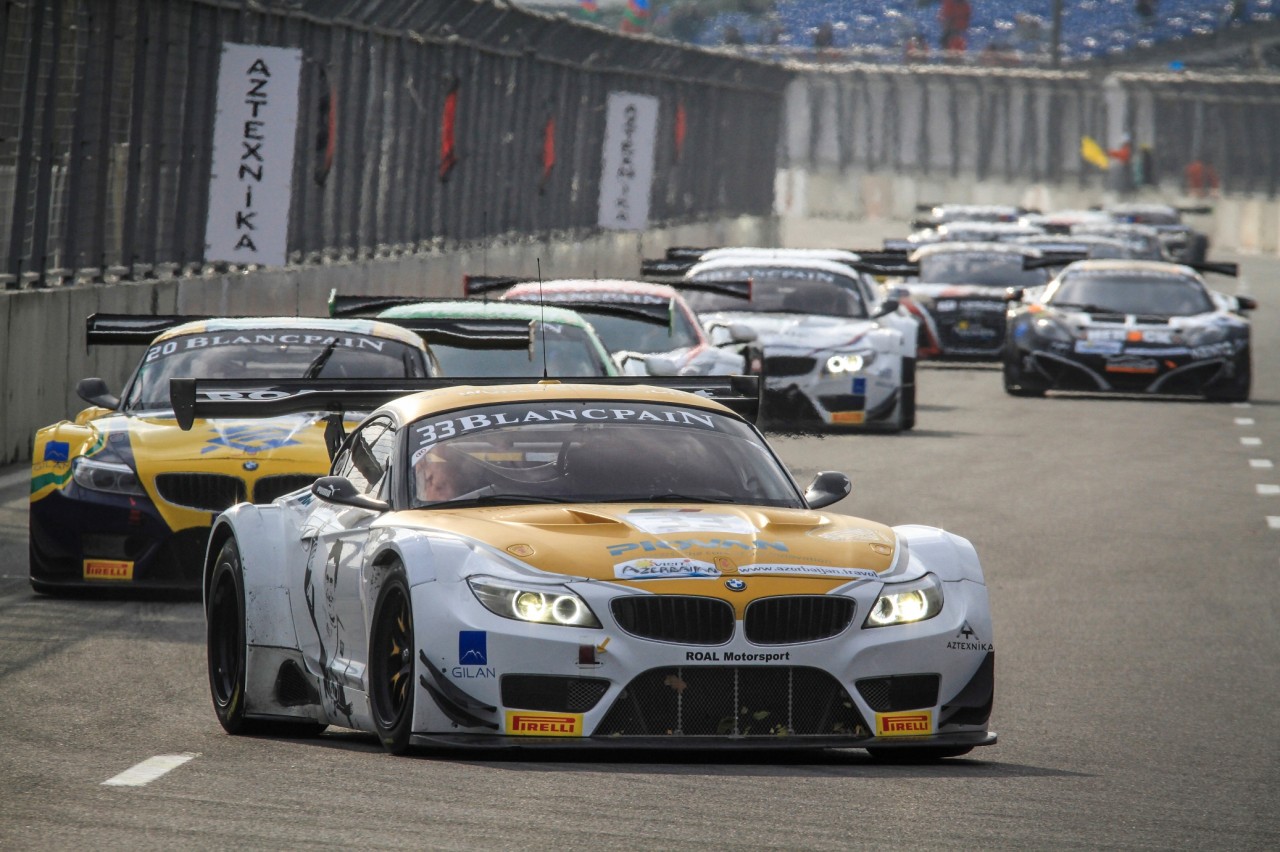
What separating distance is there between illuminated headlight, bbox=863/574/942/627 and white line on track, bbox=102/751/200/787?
2023mm

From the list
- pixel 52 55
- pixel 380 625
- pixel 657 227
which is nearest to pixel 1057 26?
pixel 657 227

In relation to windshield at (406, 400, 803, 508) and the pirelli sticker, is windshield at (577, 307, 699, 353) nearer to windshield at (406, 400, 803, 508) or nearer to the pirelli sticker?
the pirelli sticker

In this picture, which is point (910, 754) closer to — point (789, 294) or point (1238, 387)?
point (789, 294)

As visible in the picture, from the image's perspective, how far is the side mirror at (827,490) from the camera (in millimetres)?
8219

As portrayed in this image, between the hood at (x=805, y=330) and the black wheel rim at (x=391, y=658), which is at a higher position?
the hood at (x=805, y=330)

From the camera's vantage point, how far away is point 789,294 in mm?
22656

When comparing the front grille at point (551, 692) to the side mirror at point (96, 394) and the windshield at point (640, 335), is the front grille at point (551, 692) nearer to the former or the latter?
the side mirror at point (96, 394)

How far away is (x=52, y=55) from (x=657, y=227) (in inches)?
1130

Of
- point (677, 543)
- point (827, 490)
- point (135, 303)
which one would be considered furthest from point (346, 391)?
point (135, 303)

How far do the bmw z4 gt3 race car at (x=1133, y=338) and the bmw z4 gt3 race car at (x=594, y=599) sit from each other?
56.1ft

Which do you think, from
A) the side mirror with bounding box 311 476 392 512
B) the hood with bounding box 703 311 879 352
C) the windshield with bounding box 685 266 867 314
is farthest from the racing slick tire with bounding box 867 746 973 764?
the windshield with bounding box 685 266 867 314

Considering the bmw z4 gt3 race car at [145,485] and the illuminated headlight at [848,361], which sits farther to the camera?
the illuminated headlight at [848,361]

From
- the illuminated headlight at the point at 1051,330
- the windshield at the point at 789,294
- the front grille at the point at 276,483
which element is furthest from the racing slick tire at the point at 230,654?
the illuminated headlight at the point at 1051,330

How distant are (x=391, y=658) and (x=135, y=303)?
13663 millimetres
